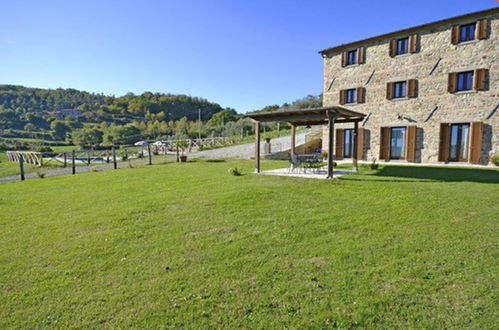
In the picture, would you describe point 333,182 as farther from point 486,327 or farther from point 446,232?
point 486,327

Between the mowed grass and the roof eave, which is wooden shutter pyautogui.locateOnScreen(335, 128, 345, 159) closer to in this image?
the roof eave

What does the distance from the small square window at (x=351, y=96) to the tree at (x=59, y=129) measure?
226 feet

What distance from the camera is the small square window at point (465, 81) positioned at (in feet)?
50.4

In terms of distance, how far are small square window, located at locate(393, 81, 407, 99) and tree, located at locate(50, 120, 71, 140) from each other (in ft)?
236

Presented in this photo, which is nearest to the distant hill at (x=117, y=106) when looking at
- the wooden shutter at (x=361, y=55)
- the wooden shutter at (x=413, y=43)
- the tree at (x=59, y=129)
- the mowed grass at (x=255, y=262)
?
the tree at (x=59, y=129)

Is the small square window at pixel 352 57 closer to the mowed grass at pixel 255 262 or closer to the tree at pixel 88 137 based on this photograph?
the mowed grass at pixel 255 262

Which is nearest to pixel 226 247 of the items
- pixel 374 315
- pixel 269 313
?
pixel 269 313

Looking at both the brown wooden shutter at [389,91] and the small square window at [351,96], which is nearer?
the brown wooden shutter at [389,91]

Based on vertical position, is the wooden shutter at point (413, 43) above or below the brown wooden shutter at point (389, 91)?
above

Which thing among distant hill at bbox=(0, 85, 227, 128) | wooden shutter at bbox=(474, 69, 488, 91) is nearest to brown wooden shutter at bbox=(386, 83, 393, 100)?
wooden shutter at bbox=(474, 69, 488, 91)

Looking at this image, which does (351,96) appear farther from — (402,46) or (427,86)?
(427,86)

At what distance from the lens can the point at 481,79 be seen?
14828mm

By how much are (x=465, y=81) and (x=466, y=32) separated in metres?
2.59

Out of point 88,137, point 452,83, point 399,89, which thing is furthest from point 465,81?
point 88,137
